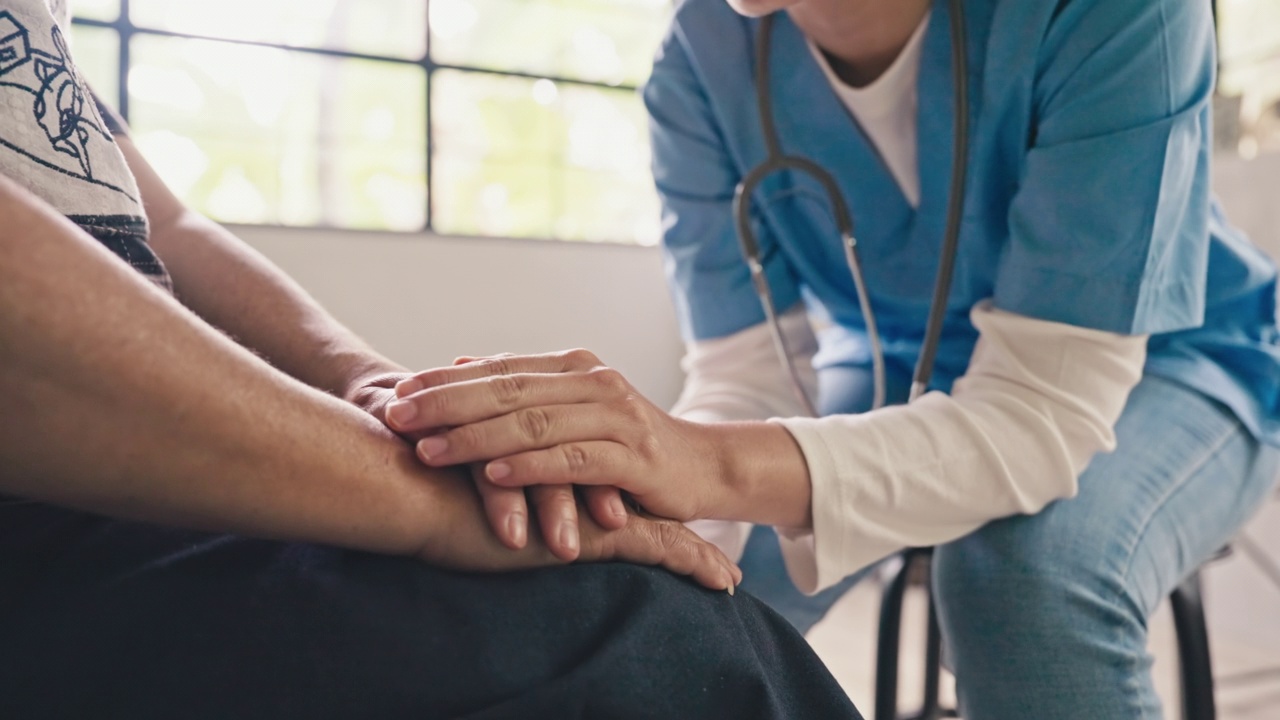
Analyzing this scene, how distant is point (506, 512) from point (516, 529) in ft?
0.04

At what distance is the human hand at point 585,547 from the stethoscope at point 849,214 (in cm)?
42

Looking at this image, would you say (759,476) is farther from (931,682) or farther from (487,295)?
(487,295)

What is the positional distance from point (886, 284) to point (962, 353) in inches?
4.3

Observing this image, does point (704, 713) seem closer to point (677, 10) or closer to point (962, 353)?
point (962, 353)

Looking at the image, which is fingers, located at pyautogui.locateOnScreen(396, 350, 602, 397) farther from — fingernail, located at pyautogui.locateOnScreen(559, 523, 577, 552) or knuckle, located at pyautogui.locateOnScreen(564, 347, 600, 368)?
fingernail, located at pyautogui.locateOnScreen(559, 523, 577, 552)

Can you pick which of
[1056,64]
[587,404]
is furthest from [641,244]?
[587,404]

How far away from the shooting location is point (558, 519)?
519 mm

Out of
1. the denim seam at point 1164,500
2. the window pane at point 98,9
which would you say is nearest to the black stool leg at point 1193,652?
the denim seam at point 1164,500

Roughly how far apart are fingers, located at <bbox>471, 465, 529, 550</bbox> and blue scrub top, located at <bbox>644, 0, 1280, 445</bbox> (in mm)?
528

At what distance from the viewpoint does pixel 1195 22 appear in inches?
33.1

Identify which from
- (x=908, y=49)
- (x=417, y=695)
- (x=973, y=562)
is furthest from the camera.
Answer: (x=908, y=49)

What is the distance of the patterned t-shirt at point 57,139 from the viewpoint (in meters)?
0.51

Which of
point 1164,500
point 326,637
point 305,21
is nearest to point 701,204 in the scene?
point 1164,500

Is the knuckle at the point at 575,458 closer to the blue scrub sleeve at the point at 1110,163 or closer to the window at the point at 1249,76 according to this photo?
the blue scrub sleeve at the point at 1110,163
